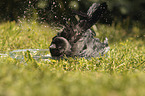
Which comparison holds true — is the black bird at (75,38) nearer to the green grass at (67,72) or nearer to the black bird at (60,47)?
the black bird at (60,47)

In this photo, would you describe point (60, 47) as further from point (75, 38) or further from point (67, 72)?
point (67, 72)

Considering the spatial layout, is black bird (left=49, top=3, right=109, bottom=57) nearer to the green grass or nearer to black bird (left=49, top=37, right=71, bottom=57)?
black bird (left=49, top=37, right=71, bottom=57)

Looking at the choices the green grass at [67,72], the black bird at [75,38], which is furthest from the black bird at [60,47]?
the green grass at [67,72]

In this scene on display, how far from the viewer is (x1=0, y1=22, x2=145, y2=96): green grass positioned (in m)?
1.37

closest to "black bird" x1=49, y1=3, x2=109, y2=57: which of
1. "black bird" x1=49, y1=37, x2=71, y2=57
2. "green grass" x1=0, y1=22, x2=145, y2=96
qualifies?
"black bird" x1=49, y1=37, x2=71, y2=57

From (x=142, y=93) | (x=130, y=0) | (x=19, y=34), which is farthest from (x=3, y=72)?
(x=19, y=34)

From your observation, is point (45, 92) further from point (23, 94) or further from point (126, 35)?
point (126, 35)

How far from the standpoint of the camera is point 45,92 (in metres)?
1.26

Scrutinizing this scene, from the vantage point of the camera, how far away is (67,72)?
99.6 inches

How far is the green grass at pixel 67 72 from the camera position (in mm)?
1371

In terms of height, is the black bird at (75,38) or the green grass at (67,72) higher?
the black bird at (75,38)

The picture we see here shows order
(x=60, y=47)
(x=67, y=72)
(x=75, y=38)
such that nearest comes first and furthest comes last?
(x=67, y=72) < (x=60, y=47) < (x=75, y=38)

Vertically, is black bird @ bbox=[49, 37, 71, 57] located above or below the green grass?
above

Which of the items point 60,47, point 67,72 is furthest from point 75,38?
point 67,72
